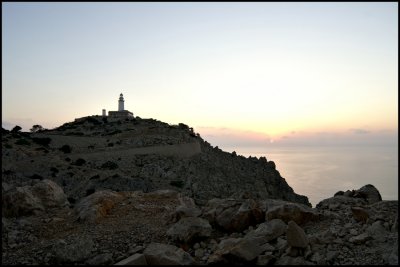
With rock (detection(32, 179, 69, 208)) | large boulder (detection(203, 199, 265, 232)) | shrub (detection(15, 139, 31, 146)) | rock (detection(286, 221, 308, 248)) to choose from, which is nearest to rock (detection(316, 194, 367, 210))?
large boulder (detection(203, 199, 265, 232))

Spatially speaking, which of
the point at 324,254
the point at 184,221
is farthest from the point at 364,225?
the point at 184,221

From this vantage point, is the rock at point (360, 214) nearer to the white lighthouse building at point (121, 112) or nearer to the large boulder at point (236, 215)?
the large boulder at point (236, 215)

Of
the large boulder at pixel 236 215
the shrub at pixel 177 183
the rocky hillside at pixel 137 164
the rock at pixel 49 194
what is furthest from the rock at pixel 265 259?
the shrub at pixel 177 183

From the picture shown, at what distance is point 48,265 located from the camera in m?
8.31

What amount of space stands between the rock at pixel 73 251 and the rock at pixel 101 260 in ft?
0.83

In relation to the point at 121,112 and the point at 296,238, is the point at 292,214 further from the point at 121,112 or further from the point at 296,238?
the point at 121,112

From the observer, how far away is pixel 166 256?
764 centimetres

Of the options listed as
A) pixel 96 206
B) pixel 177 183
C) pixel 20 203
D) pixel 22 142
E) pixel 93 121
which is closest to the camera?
pixel 96 206

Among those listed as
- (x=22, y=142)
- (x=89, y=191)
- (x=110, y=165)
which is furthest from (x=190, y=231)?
(x=22, y=142)

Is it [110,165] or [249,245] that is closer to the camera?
[249,245]

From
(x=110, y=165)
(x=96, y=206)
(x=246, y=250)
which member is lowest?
(x=110, y=165)

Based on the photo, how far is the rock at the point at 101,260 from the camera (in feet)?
26.2

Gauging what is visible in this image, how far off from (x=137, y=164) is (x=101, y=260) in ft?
127

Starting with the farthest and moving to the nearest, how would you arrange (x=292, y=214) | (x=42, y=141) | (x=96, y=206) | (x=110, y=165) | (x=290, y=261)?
(x=42, y=141) → (x=110, y=165) → (x=96, y=206) → (x=292, y=214) → (x=290, y=261)
